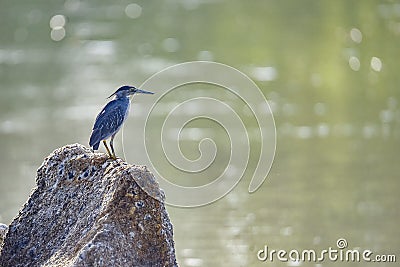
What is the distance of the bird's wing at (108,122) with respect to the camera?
278 inches

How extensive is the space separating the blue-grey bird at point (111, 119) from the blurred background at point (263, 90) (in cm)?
402

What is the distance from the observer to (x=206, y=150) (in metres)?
15.0

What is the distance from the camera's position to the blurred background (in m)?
12.4

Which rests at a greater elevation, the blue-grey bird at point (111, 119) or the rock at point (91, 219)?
the blue-grey bird at point (111, 119)

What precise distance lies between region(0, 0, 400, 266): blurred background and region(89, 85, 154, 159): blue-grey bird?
402 centimetres

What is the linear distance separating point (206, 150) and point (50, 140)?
2.49 m

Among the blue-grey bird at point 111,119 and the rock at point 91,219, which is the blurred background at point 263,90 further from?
the rock at point 91,219

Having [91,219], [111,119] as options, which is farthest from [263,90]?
[91,219]

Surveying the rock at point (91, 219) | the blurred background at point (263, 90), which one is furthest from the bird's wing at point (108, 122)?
the blurred background at point (263, 90)

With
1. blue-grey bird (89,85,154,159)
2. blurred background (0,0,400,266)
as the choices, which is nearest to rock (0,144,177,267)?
blue-grey bird (89,85,154,159)

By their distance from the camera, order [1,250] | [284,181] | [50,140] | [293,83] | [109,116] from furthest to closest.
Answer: [293,83] → [50,140] → [284,181] → [109,116] → [1,250]

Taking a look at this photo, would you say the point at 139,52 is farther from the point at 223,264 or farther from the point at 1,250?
the point at 1,250

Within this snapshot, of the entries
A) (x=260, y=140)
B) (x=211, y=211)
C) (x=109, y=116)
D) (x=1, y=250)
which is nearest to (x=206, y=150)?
(x=260, y=140)

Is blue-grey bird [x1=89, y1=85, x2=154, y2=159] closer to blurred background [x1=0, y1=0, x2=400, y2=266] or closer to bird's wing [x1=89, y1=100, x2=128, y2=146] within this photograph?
bird's wing [x1=89, y1=100, x2=128, y2=146]
